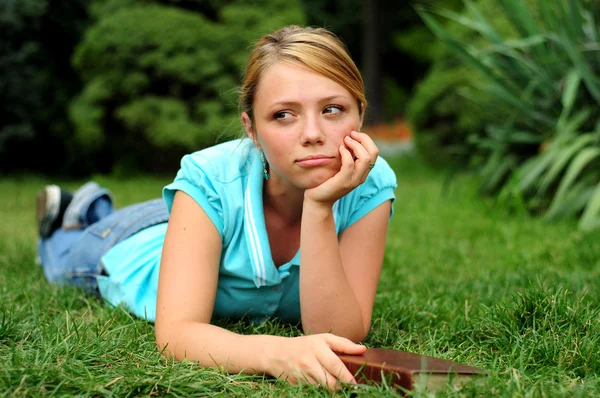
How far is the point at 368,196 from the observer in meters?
2.37

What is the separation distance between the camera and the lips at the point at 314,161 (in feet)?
6.59

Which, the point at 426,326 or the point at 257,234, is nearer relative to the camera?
the point at 257,234

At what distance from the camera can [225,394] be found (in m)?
1.79

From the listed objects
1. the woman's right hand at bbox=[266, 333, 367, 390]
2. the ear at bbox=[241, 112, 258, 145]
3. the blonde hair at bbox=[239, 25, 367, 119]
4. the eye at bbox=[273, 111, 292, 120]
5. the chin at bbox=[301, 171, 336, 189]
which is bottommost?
the woman's right hand at bbox=[266, 333, 367, 390]

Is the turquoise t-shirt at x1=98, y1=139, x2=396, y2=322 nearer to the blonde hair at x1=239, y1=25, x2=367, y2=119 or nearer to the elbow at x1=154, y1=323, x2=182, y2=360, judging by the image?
the blonde hair at x1=239, y1=25, x2=367, y2=119

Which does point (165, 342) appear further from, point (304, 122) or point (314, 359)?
point (304, 122)

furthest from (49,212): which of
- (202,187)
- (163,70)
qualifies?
(163,70)

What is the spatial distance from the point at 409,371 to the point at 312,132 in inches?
28.1

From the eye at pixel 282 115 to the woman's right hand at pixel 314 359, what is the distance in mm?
644

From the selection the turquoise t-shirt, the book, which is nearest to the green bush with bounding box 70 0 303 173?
the turquoise t-shirt

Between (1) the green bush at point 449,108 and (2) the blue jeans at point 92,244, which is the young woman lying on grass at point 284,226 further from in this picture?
(1) the green bush at point 449,108

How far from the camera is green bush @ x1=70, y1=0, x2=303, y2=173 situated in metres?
8.35

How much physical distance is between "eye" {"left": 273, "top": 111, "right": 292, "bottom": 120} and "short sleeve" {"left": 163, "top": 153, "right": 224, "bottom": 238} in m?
0.35

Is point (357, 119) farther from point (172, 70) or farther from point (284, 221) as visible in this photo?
point (172, 70)
